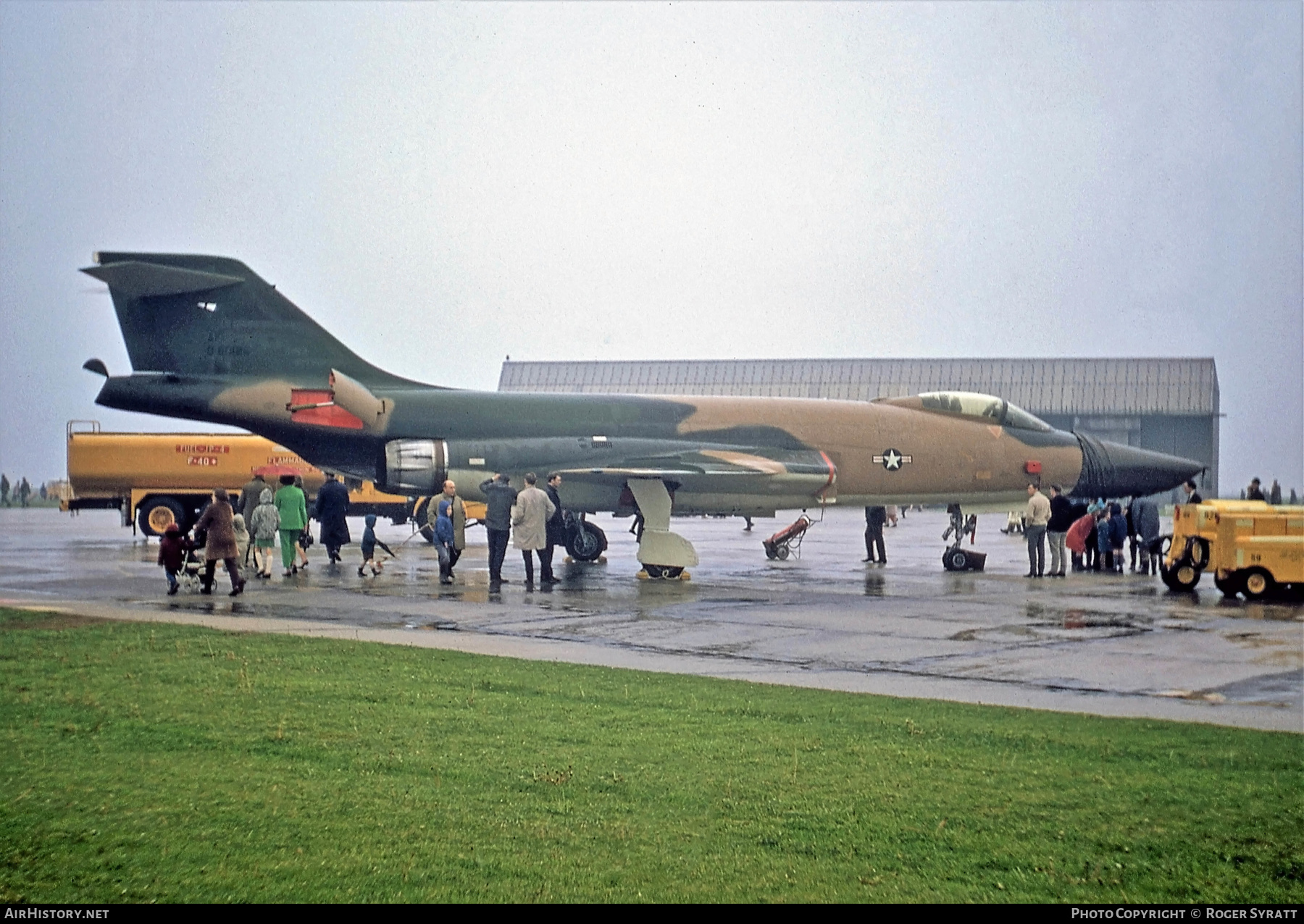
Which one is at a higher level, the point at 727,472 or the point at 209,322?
the point at 209,322

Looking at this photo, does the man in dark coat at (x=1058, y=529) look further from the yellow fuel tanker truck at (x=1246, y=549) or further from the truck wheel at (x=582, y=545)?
the truck wheel at (x=582, y=545)

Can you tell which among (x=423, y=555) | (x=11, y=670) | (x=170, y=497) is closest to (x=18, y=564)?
(x=423, y=555)

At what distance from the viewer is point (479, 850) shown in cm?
475

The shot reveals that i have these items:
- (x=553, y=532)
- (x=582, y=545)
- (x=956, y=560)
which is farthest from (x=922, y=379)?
(x=553, y=532)

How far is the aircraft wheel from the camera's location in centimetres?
1670

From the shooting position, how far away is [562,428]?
66.9 ft

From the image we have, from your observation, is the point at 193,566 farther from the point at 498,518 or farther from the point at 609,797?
the point at 609,797

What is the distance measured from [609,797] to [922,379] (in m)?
52.6

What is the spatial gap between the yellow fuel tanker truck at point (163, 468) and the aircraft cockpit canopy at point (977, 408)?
14559 mm

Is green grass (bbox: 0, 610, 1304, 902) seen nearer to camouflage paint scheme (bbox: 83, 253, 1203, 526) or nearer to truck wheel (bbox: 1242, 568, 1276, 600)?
truck wheel (bbox: 1242, 568, 1276, 600)

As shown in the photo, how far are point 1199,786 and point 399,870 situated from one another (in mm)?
3797

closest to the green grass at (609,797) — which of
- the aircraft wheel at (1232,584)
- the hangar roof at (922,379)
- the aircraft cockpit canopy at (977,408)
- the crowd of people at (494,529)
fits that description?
the crowd of people at (494,529)

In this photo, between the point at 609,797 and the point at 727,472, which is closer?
the point at 609,797

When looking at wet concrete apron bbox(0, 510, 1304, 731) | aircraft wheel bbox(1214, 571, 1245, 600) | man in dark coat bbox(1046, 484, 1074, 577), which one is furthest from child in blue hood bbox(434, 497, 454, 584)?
aircraft wheel bbox(1214, 571, 1245, 600)
